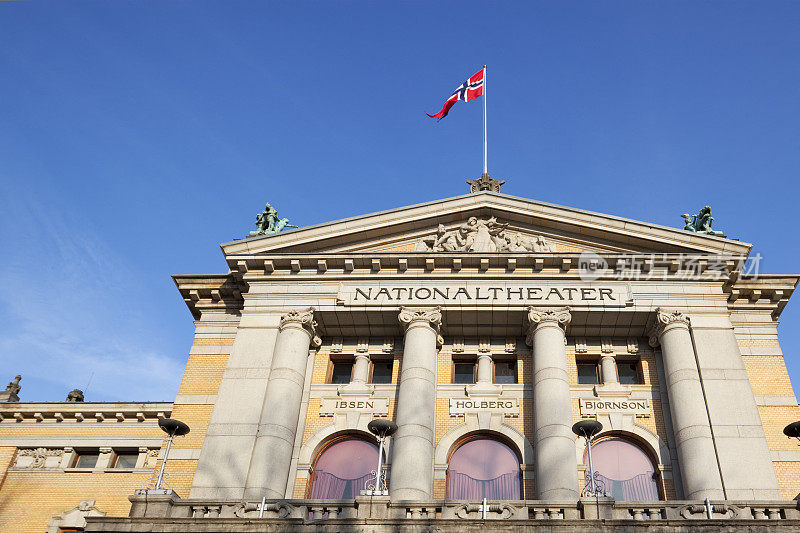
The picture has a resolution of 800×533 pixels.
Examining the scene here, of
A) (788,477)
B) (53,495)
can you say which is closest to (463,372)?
(788,477)

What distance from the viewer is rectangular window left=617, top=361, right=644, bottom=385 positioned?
1118 inches

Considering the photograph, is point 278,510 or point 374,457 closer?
point 278,510

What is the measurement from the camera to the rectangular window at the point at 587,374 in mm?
28484

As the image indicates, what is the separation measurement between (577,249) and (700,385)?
290 inches

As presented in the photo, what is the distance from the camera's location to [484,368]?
1123 inches

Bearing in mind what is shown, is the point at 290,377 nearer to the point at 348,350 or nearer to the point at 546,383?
the point at 348,350

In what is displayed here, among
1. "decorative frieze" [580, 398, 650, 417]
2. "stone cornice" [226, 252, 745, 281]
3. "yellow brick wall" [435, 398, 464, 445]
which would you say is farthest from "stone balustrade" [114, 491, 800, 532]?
"stone cornice" [226, 252, 745, 281]

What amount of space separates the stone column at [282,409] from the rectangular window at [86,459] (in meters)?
8.36

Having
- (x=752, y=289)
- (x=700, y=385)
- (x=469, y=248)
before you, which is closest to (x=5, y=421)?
(x=469, y=248)

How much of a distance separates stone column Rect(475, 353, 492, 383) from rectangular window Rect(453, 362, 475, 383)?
0.53 meters

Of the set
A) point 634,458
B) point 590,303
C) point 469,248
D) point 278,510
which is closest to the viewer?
point 278,510

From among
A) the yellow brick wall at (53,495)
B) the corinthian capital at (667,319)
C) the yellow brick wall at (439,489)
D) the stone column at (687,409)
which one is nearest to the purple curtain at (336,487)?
the yellow brick wall at (439,489)

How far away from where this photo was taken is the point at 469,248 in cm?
3036

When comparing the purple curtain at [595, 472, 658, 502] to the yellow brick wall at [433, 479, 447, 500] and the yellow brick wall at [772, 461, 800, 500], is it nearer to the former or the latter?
the yellow brick wall at [772, 461, 800, 500]
